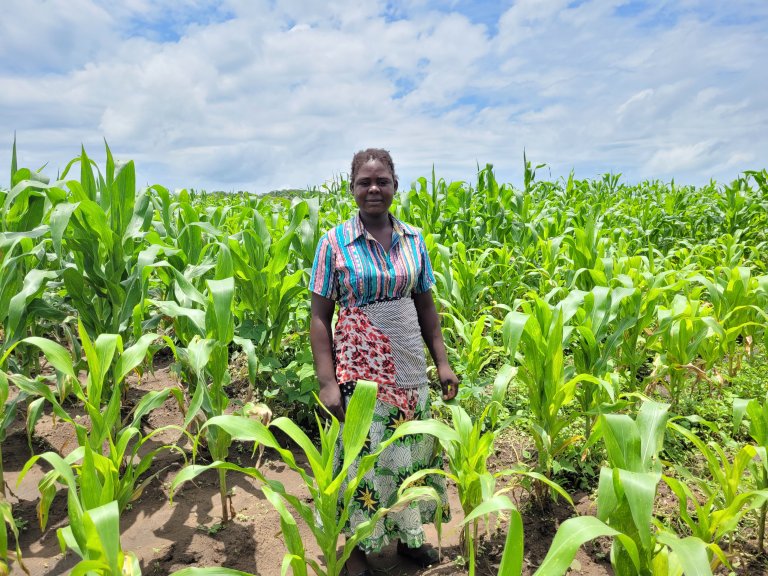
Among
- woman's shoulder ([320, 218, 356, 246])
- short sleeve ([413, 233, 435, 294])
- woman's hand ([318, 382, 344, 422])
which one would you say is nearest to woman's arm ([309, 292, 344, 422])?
woman's hand ([318, 382, 344, 422])

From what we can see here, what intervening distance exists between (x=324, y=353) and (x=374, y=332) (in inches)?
7.3

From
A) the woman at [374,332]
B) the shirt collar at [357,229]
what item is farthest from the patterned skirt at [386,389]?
the shirt collar at [357,229]

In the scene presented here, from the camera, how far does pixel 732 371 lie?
133 inches

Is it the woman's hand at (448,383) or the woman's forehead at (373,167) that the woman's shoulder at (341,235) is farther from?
the woman's hand at (448,383)

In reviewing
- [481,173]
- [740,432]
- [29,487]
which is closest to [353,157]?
[29,487]

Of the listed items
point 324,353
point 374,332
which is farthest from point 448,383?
point 324,353

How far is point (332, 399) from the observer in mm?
1812

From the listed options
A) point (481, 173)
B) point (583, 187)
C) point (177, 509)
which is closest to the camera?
point (177, 509)

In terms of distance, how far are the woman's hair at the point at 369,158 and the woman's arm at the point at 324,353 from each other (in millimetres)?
454

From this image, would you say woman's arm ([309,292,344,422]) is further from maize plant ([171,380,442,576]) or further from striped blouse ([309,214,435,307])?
maize plant ([171,380,442,576])

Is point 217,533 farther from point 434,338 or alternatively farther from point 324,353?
point 434,338

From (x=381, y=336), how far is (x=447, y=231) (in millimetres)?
3524

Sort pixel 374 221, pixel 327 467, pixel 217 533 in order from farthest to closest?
pixel 217 533 → pixel 374 221 → pixel 327 467

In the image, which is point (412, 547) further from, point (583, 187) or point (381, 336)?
point (583, 187)
